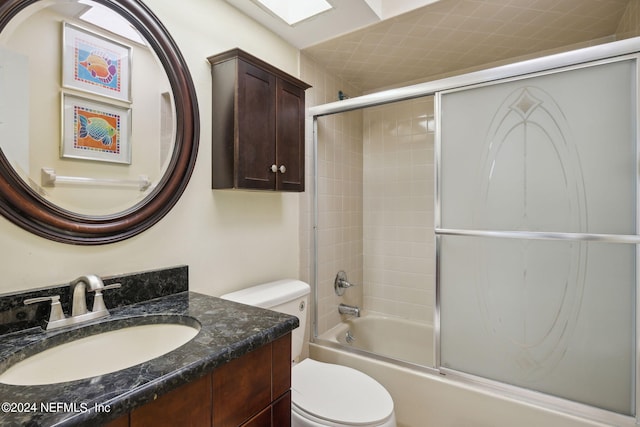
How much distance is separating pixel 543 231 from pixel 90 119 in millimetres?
1859

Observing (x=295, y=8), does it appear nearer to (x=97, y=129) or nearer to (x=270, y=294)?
(x=97, y=129)

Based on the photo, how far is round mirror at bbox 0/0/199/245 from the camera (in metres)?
0.94

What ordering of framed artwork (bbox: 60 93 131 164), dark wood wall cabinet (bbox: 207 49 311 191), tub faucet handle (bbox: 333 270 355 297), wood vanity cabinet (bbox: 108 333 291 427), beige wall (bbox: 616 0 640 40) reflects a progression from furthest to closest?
1. tub faucet handle (bbox: 333 270 355 297)
2. beige wall (bbox: 616 0 640 40)
3. dark wood wall cabinet (bbox: 207 49 311 191)
4. framed artwork (bbox: 60 93 131 164)
5. wood vanity cabinet (bbox: 108 333 291 427)

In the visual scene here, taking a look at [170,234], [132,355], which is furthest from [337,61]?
[132,355]

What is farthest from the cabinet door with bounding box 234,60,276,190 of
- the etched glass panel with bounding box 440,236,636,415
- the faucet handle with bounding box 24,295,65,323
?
the etched glass panel with bounding box 440,236,636,415

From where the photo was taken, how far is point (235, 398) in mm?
799

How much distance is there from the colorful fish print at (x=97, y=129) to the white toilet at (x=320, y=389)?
801mm

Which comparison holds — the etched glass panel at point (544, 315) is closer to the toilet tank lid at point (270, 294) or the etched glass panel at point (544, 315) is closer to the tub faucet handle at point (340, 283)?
the toilet tank lid at point (270, 294)

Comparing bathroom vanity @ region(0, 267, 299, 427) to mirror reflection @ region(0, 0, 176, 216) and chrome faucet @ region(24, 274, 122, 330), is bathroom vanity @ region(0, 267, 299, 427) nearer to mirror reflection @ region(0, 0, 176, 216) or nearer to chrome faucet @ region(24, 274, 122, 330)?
chrome faucet @ region(24, 274, 122, 330)

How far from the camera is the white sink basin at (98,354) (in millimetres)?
787

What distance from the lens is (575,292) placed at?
1385 mm

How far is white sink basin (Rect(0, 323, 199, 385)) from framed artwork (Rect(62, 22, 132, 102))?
811 mm

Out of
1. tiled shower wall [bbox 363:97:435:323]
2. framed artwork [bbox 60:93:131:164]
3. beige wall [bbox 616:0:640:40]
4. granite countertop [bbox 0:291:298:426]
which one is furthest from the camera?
tiled shower wall [bbox 363:97:435:323]

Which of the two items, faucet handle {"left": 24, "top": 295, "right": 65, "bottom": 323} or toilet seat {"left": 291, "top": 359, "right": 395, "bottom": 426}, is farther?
toilet seat {"left": 291, "top": 359, "right": 395, "bottom": 426}
